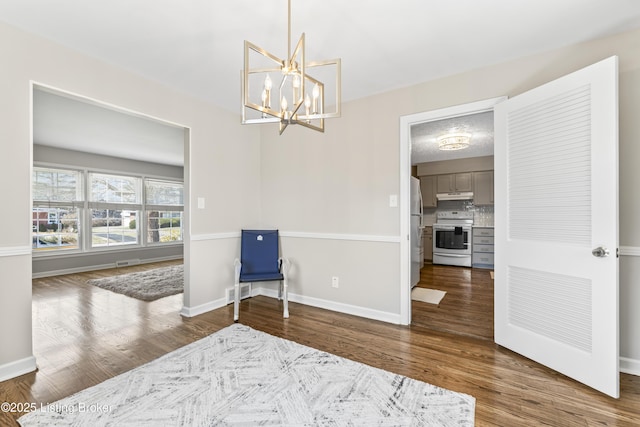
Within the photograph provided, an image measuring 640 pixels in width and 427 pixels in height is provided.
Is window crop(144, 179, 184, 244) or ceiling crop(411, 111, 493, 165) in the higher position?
ceiling crop(411, 111, 493, 165)

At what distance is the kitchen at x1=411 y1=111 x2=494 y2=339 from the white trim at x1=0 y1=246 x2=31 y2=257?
4054mm

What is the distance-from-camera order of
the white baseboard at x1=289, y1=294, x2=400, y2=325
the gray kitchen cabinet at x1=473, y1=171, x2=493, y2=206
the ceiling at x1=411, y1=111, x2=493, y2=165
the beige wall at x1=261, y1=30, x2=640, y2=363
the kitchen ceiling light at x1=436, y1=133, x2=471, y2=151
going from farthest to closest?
the gray kitchen cabinet at x1=473, y1=171, x2=493, y2=206
the kitchen ceiling light at x1=436, y1=133, x2=471, y2=151
the ceiling at x1=411, y1=111, x2=493, y2=165
the white baseboard at x1=289, y1=294, x2=400, y2=325
the beige wall at x1=261, y1=30, x2=640, y2=363

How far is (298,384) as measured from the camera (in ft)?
5.93

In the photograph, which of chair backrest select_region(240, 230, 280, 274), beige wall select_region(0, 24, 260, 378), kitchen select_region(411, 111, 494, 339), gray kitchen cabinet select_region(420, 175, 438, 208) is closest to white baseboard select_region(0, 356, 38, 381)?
beige wall select_region(0, 24, 260, 378)

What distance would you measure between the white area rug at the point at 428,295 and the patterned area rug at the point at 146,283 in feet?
10.8

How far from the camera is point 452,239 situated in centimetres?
612

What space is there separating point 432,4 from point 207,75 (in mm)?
1936

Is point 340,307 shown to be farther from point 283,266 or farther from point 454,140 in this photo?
point 454,140

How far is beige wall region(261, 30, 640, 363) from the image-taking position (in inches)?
76.4

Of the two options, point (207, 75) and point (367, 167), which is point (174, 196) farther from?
point (367, 167)

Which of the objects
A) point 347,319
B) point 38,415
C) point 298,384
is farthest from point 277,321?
point 38,415

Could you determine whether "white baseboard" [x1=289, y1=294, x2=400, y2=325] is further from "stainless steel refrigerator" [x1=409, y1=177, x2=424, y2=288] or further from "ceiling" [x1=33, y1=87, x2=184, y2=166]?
"ceiling" [x1=33, y1=87, x2=184, y2=166]

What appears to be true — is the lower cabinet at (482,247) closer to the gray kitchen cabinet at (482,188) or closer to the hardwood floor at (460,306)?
the hardwood floor at (460,306)

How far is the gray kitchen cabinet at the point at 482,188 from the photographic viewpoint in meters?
6.01
